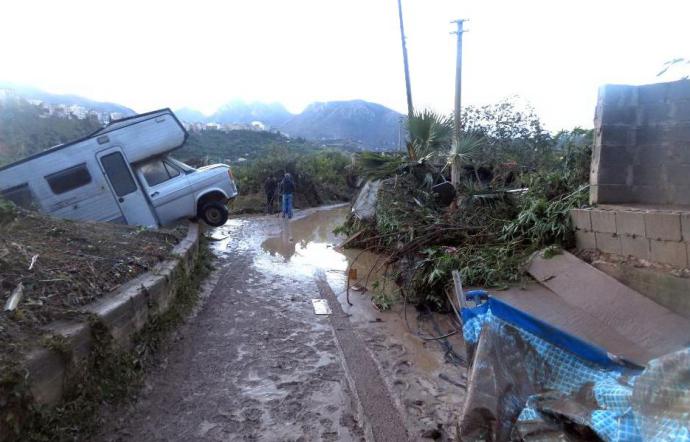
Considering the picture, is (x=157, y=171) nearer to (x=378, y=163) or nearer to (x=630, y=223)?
(x=378, y=163)

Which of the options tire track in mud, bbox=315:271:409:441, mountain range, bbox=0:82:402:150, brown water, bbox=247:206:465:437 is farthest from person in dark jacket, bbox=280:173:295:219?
mountain range, bbox=0:82:402:150

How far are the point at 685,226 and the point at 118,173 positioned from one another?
9704 millimetres

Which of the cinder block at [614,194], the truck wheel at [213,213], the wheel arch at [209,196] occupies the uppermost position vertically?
the cinder block at [614,194]

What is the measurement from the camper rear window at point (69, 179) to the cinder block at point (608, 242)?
9.23 metres

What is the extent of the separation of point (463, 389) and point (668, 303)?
201cm

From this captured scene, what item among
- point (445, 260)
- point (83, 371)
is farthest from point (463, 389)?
point (83, 371)

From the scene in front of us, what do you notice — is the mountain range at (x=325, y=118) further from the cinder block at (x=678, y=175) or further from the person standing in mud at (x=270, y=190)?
the cinder block at (x=678, y=175)

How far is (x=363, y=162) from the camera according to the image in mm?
10883

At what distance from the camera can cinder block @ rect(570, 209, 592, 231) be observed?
5.66 metres

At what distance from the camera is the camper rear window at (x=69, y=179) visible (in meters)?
10.2

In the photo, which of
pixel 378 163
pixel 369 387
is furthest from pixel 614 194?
pixel 378 163

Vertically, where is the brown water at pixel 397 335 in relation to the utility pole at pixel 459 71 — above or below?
below

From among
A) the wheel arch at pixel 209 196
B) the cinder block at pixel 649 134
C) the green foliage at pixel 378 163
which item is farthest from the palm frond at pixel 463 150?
the wheel arch at pixel 209 196

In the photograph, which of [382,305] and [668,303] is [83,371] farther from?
[668,303]
